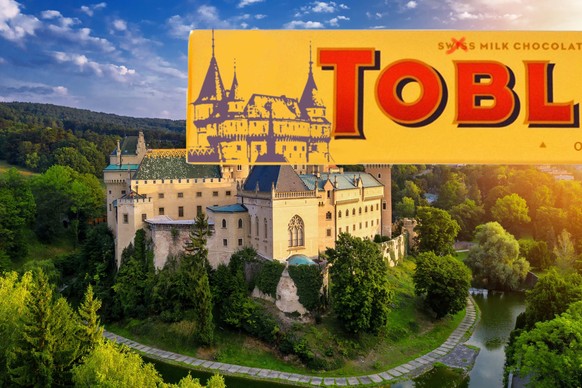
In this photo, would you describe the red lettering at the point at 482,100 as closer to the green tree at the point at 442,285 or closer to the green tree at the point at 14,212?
the green tree at the point at 442,285

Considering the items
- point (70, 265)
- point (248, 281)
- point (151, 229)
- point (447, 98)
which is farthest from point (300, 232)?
point (447, 98)

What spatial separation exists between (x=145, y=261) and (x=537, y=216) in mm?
51447

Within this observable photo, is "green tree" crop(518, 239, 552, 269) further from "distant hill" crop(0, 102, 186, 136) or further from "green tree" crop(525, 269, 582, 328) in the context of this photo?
"distant hill" crop(0, 102, 186, 136)

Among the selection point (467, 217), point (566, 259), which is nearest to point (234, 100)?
point (566, 259)

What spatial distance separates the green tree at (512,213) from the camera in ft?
201

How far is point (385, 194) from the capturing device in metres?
46.0

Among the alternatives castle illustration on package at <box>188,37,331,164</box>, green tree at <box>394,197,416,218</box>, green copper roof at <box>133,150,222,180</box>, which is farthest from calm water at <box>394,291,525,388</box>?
castle illustration on package at <box>188,37,331,164</box>

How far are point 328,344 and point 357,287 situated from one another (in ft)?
14.2

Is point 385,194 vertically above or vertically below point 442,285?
above

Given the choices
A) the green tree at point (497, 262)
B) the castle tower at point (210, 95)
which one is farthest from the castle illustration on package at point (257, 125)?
the green tree at point (497, 262)

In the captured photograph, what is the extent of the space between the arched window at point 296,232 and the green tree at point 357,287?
2444 mm

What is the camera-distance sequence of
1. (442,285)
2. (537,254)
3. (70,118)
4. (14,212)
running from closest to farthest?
(442,285)
(14,212)
(537,254)
(70,118)

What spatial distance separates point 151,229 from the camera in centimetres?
3519

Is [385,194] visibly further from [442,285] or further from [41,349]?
[41,349]
